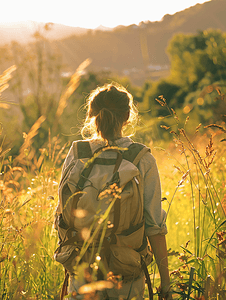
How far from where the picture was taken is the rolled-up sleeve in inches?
62.2

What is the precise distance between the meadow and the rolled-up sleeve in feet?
0.31

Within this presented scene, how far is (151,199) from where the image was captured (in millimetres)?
1583

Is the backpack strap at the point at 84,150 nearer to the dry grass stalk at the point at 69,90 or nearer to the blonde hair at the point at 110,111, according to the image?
the blonde hair at the point at 110,111

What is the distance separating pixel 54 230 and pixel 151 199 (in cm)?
119

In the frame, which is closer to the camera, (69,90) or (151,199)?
(69,90)

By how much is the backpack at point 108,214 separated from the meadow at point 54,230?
14cm

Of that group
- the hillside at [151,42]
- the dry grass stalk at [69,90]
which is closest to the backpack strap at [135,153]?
the dry grass stalk at [69,90]

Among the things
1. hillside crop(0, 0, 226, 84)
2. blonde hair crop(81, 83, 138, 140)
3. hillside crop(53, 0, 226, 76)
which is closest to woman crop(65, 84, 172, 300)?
blonde hair crop(81, 83, 138, 140)

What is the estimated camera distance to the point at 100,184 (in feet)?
4.75

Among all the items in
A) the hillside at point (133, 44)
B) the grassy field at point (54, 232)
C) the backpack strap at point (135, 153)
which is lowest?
the grassy field at point (54, 232)

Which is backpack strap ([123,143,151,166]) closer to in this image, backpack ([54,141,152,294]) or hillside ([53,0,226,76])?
backpack ([54,141,152,294])

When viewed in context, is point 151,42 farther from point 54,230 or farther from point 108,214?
point 108,214

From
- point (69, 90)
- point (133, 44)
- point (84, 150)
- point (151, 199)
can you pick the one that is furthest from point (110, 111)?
point (133, 44)

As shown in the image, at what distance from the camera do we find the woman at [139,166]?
1577 millimetres
